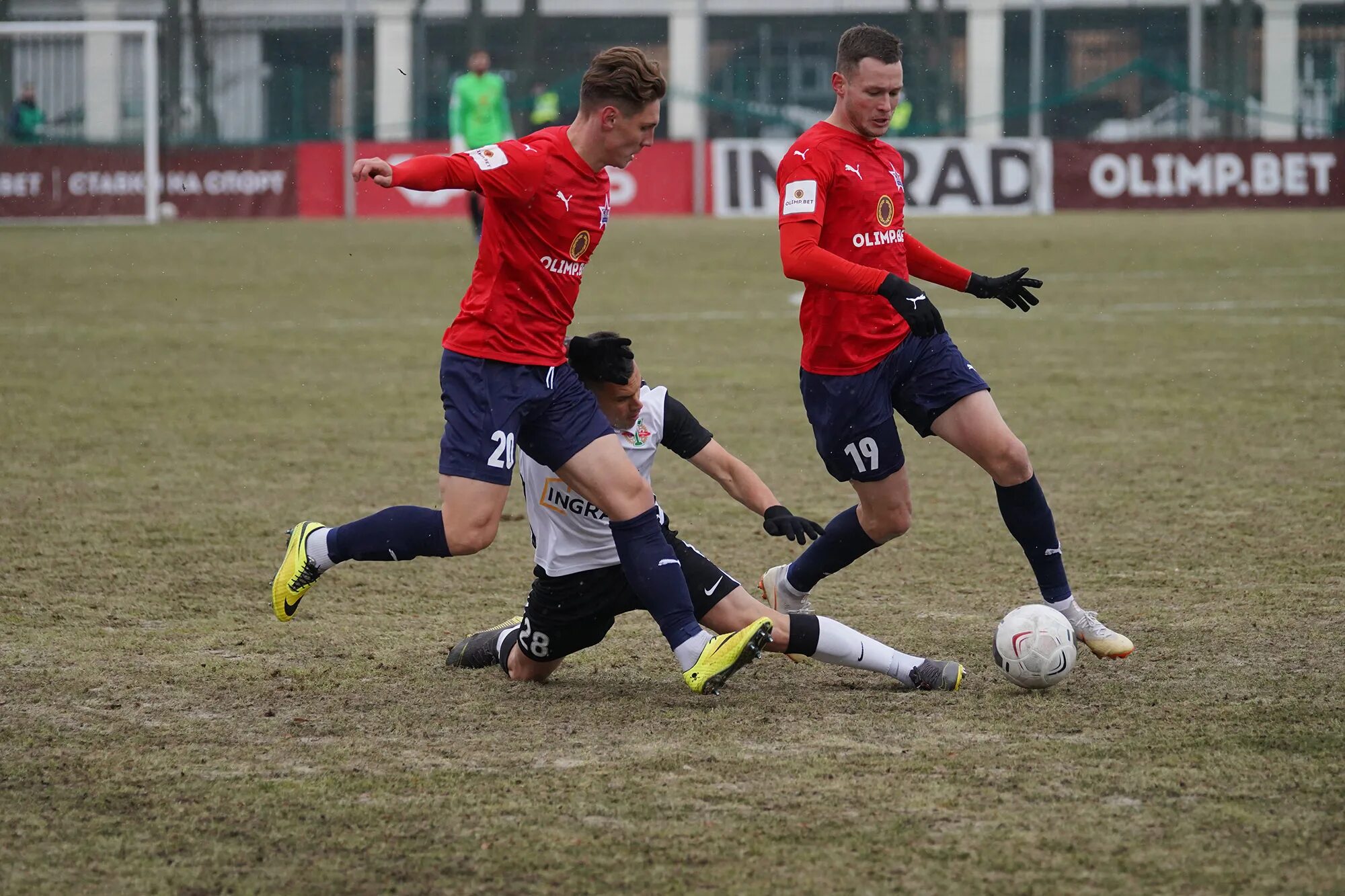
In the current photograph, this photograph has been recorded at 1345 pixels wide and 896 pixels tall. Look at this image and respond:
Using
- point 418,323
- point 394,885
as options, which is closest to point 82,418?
point 418,323

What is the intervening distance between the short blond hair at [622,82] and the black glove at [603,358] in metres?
0.63

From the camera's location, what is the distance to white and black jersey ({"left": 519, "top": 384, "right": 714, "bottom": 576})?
458cm

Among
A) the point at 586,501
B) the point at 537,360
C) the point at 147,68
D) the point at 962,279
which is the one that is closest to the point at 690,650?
the point at 586,501

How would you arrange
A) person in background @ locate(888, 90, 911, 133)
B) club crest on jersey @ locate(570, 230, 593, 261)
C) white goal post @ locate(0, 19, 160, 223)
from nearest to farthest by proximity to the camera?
1. club crest on jersey @ locate(570, 230, 593, 261)
2. white goal post @ locate(0, 19, 160, 223)
3. person in background @ locate(888, 90, 911, 133)

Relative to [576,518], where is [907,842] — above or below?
below

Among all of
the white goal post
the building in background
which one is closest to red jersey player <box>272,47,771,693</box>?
the white goal post

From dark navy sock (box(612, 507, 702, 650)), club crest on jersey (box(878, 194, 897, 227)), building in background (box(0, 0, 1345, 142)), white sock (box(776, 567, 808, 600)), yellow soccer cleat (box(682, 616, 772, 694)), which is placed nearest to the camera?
yellow soccer cleat (box(682, 616, 772, 694))

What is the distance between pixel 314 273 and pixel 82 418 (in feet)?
28.2

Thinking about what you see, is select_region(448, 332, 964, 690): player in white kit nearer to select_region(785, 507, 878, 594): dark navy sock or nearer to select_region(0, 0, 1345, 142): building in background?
select_region(785, 507, 878, 594): dark navy sock

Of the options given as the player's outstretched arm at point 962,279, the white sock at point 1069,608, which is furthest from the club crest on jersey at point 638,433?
the white sock at point 1069,608

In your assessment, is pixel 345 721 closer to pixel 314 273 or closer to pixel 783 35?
pixel 314 273

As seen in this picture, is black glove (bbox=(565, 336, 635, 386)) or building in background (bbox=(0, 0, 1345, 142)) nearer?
black glove (bbox=(565, 336, 635, 386))

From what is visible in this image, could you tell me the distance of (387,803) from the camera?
357cm

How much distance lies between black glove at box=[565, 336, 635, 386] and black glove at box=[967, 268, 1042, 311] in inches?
46.8
